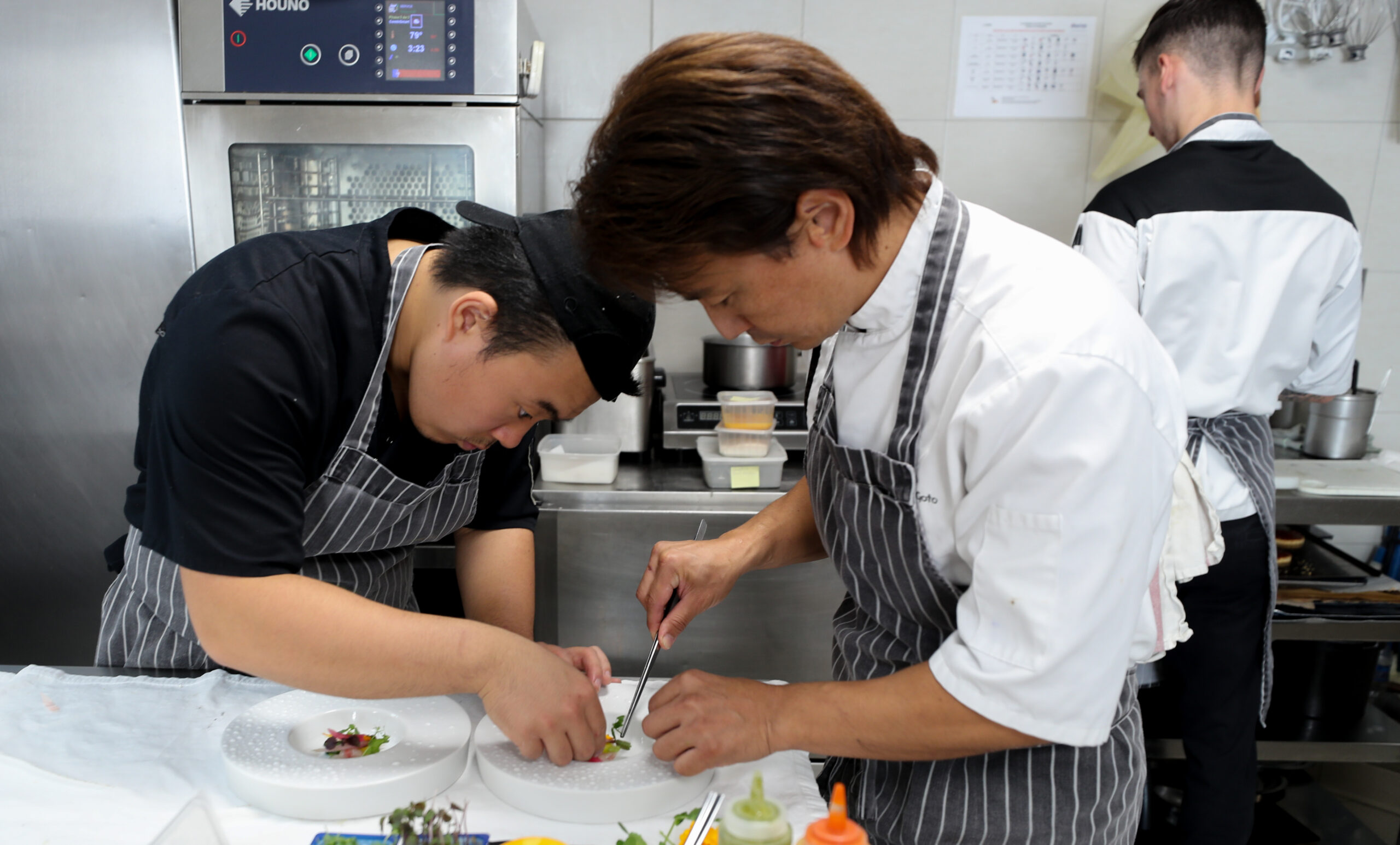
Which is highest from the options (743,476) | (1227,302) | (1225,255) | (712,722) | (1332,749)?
(1225,255)

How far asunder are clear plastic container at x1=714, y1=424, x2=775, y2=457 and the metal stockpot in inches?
66.2

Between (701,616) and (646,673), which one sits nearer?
(646,673)

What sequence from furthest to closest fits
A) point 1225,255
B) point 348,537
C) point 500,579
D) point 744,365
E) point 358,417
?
point 744,365
point 1225,255
point 500,579
point 348,537
point 358,417

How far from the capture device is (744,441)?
234cm

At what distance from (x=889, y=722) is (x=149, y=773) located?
87 cm

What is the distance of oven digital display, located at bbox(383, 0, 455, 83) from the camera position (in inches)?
82.0

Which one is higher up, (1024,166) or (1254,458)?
(1024,166)

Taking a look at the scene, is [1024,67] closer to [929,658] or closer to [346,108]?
[346,108]

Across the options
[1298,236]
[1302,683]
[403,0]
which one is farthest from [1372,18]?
[403,0]

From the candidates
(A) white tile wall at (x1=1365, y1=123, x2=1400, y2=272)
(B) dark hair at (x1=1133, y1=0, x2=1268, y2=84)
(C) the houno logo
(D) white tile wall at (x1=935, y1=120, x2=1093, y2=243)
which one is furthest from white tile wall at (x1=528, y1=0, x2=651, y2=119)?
(A) white tile wall at (x1=1365, y1=123, x2=1400, y2=272)

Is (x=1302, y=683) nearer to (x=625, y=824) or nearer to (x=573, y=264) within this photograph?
(x=625, y=824)

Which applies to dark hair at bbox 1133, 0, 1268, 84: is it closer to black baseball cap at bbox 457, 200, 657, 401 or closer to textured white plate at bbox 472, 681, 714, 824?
black baseball cap at bbox 457, 200, 657, 401

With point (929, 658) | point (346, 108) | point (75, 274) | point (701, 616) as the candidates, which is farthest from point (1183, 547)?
point (75, 274)

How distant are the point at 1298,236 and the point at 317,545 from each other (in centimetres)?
207
